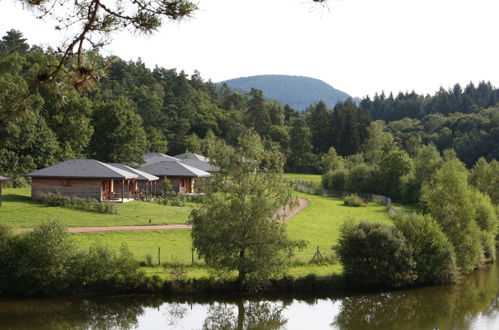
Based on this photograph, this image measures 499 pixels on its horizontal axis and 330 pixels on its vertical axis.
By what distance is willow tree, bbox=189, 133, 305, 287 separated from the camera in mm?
25141

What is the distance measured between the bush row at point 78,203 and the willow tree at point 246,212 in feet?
54.2

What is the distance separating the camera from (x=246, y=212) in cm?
2544

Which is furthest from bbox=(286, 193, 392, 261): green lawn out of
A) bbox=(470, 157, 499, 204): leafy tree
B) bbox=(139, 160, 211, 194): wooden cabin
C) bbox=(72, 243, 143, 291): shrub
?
bbox=(139, 160, 211, 194): wooden cabin

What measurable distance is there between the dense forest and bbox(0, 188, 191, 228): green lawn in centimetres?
525

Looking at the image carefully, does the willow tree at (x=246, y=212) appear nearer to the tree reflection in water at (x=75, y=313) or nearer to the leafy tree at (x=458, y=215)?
the tree reflection in water at (x=75, y=313)

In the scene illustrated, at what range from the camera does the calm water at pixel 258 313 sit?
22.0 meters

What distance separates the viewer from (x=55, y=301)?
77.9 feet

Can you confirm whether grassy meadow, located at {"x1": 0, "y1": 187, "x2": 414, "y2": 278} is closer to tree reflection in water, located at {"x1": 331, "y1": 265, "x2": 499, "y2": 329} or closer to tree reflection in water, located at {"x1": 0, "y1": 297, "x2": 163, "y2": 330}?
tree reflection in water, located at {"x1": 0, "y1": 297, "x2": 163, "y2": 330}

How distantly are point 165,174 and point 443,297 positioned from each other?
1365 inches

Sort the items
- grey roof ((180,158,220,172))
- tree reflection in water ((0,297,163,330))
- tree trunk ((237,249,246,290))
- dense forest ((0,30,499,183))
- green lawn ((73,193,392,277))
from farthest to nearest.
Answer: grey roof ((180,158,220,172))
dense forest ((0,30,499,183))
green lawn ((73,193,392,277))
tree trunk ((237,249,246,290))
tree reflection in water ((0,297,163,330))

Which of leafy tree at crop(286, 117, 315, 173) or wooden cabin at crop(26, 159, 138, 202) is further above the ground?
leafy tree at crop(286, 117, 315, 173)

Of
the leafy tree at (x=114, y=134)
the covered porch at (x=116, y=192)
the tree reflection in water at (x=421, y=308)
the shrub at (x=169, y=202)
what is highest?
the leafy tree at (x=114, y=134)

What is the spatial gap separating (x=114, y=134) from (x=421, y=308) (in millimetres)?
43891

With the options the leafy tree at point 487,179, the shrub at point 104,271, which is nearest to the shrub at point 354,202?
the leafy tree at point 487,179
